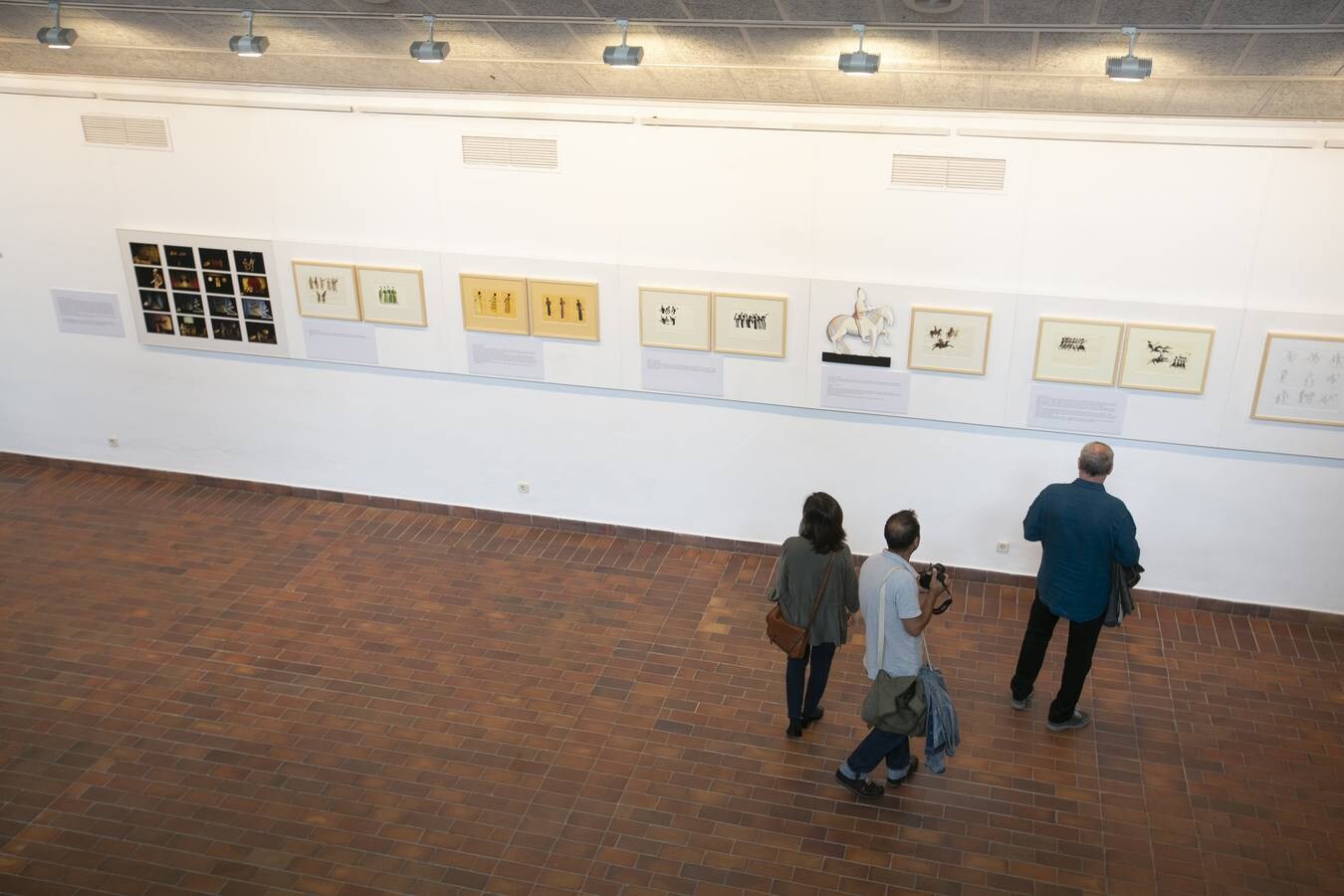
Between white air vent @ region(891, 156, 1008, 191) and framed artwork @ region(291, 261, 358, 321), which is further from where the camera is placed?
framed artwork @ region(291, 261, 358, 321)

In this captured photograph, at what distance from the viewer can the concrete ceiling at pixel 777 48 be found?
5.21 metres

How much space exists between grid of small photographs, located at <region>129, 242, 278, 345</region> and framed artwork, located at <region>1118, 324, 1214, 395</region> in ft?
24.2

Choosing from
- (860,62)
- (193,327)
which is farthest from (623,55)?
(193,327)

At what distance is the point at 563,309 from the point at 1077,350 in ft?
13.6

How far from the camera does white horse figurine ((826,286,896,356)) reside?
8.35m

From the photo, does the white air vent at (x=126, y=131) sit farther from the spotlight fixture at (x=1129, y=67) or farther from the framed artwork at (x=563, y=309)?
the spotlight fixture at (x=1129, y=67)

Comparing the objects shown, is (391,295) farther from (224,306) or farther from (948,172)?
(948,172)

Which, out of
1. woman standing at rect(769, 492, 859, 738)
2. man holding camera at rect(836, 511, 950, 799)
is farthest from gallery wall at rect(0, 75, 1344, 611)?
man holding camera at rect(836, 511, 950, 799)

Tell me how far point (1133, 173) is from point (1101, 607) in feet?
10.2

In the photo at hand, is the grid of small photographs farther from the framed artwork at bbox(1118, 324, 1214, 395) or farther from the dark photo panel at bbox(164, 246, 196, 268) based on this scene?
the framed artwork at bbox(1118, 324, 1214, 395)

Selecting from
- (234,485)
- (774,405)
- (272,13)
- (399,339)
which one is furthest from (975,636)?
(234,485)

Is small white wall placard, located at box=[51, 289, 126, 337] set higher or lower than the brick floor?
higher

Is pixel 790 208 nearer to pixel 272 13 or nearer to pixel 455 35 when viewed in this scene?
pixel 455 35

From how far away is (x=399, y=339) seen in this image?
9.65m
